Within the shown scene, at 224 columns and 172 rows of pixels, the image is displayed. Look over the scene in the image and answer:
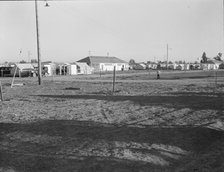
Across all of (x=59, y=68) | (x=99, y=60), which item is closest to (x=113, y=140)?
(x=59, y=68)

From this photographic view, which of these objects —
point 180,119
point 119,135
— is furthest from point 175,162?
point 180,119

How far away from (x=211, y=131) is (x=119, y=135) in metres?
2.53

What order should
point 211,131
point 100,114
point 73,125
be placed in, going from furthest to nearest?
point 100,114
point 73,125
point 211,131

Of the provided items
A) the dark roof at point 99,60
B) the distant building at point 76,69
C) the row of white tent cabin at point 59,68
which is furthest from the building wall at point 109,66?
the row of white tent cabin at point 59,68

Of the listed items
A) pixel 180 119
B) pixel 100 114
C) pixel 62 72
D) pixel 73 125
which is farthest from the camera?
pixel 62 72

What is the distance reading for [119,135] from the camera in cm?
646

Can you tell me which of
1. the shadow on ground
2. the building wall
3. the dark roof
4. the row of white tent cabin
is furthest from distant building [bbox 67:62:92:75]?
the shadow on ground

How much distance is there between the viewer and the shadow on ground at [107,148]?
4.82m

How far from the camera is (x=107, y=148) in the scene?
561 centimetres

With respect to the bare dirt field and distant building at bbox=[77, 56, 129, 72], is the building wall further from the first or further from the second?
the bare dirt field

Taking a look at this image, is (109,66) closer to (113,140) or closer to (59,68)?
(59,68)

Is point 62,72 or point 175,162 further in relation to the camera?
point 62,72

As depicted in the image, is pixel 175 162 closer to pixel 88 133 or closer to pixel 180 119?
pixel 88 133

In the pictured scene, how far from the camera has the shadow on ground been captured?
4816 mm
